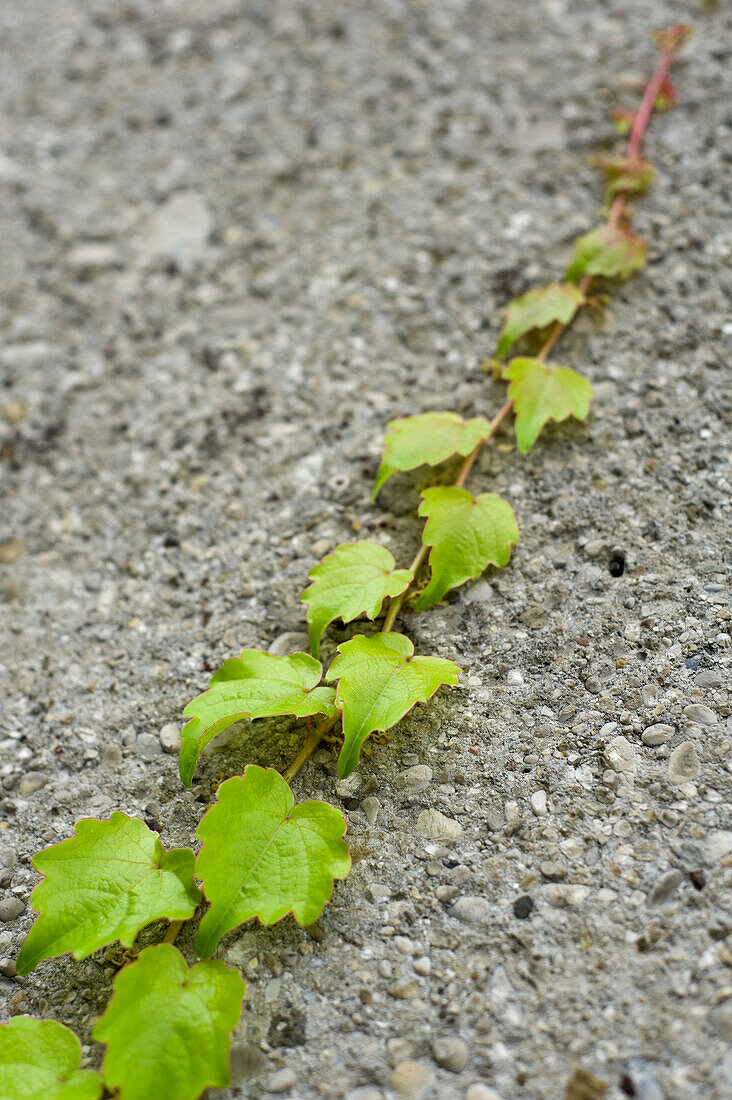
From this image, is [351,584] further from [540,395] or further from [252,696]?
[540,395]

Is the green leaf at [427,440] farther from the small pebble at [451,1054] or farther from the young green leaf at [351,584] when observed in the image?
the small pebble at [451,1054]

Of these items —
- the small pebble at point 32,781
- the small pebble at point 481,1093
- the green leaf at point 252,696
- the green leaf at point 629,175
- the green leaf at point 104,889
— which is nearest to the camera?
the small pebble at point 481,1093

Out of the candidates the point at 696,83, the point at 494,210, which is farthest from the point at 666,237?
the point at 696,83

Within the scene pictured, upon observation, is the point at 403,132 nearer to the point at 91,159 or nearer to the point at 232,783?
the point at 91,159

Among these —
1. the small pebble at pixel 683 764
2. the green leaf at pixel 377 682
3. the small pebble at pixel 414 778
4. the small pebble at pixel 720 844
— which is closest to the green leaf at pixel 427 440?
the green leaf at pixel 377 682

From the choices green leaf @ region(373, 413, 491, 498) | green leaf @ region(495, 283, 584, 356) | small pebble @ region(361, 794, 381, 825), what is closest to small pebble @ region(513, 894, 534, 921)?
small pebble @ region(361, 794, 381, 825)
